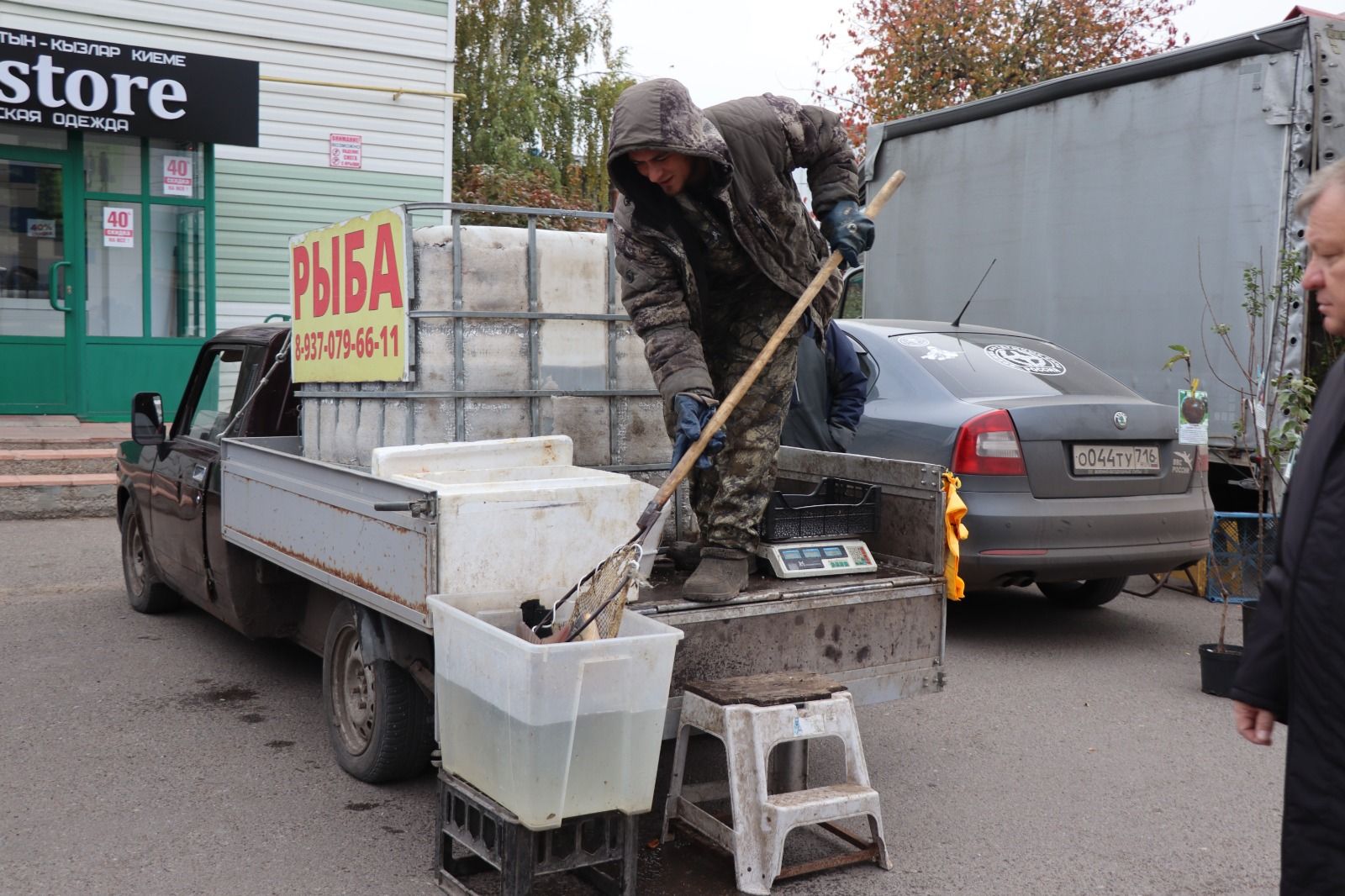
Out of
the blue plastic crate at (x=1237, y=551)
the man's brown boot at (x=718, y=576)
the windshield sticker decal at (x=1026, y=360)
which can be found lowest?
the blue plastic crate at (x=1237, y=551)

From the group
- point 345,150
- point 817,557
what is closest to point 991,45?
point 345,150

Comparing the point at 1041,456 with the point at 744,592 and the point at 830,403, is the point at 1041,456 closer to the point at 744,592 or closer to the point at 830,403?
the point at 830,403

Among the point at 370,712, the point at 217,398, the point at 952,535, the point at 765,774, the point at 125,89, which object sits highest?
the point at 125,89

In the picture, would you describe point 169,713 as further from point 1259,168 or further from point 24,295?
point 24,295

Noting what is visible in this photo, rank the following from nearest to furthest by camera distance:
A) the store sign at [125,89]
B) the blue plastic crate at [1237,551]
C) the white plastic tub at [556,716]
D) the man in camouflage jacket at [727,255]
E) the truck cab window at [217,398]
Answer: the white plastic tub at [556,716] → the man in camouflage jacket at [727,255] → the truck cab window at [217,398] → the blue plastic crate at [1237,551] → the store sign at [125,89]

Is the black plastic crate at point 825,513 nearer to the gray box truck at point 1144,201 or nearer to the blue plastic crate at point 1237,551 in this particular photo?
the gray box truck at point 1144,201

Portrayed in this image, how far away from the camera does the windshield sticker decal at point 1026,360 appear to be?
6.53 meters

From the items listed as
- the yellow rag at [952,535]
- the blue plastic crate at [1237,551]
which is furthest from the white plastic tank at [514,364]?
the blue plastic crate at [1237,551]

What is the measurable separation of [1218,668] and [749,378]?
304 cm

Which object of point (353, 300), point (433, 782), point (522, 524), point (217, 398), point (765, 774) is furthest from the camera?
point (217, 398)

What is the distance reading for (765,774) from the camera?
338 centimetres

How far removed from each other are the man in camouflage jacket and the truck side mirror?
3.03m

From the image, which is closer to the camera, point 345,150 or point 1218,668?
point 1218,668

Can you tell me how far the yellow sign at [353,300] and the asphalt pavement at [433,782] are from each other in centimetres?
144
